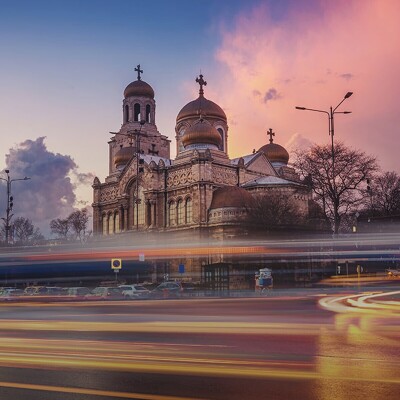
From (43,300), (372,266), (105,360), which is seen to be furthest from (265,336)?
(372,266)

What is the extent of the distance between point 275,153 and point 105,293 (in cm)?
4836

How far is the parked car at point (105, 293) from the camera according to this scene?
Answer: 2313 cm

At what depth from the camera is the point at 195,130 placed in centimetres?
5938

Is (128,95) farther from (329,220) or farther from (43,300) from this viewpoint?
(43,300)

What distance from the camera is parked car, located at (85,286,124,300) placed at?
2313 centimetres

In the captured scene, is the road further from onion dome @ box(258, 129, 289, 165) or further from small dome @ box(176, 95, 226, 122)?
onion dome @ box(258, 129, 289, 165)

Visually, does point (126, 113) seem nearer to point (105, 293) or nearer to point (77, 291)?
point (105, 293)

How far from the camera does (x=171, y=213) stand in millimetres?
58312

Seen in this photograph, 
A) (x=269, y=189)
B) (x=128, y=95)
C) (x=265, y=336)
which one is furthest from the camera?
(x=128, y=95)

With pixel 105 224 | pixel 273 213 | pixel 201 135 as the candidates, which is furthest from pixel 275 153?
pixel 273 213

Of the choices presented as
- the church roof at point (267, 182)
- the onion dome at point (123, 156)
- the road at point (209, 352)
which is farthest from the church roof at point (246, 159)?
the road at point (209, 352)

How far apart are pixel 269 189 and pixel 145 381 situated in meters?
49.2

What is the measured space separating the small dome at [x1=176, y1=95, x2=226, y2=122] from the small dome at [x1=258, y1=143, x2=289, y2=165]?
742 cm

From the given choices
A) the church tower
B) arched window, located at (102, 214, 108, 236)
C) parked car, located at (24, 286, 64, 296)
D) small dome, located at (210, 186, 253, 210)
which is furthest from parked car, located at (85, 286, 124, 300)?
the church tower
